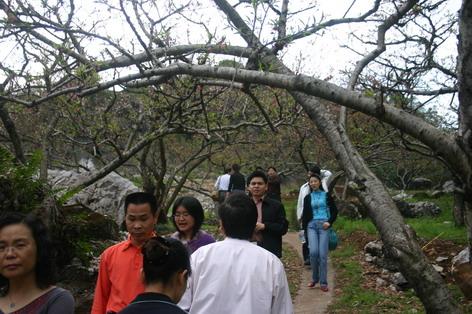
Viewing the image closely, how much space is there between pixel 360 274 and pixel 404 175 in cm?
1872

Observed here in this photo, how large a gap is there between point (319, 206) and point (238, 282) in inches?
195

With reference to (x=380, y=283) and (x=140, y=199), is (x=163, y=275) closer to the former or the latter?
(x=140, y=199)

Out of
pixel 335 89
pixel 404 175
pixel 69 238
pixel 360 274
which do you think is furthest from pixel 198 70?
→ pixel 404 175

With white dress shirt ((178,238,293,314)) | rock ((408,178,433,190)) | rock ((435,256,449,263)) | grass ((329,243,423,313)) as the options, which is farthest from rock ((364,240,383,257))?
rock ((408,178,433,190))

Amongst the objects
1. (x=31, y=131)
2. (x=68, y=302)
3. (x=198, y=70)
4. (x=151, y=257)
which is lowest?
(x=68, y=302)

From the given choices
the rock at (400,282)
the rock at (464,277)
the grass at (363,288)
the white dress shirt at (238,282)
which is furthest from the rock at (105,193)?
the white dress shirt at (238,282)

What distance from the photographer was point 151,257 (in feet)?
7.72

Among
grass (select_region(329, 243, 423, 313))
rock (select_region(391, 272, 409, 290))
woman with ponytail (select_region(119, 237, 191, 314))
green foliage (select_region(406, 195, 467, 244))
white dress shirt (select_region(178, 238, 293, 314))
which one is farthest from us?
green foliage (select_region(406, 195, 467, 244))

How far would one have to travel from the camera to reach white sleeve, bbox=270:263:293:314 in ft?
9.32

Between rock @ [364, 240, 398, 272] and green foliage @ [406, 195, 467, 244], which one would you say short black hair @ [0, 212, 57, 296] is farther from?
green foliage @ [406, 195, 467, 244]

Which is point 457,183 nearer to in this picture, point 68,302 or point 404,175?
point 68,302

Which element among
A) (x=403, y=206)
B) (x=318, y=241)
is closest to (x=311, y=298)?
(x=318, y=241)

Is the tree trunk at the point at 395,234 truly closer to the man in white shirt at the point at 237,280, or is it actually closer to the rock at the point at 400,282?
the man in white shirt at the point at 237,280

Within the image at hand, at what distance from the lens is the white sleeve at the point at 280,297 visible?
284 cm
